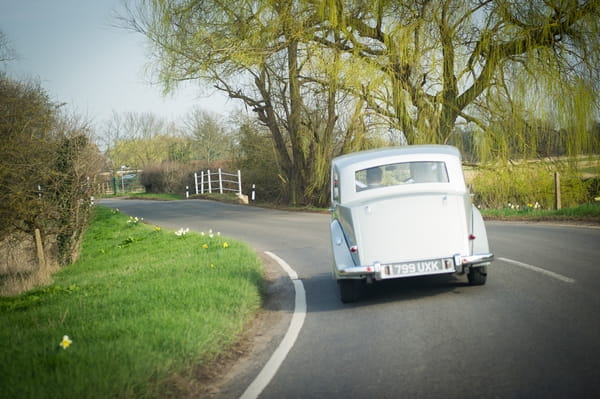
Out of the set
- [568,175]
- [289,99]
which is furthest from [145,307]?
[289,99]

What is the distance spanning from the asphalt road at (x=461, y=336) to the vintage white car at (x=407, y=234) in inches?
15.6

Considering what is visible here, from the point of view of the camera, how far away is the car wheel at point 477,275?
7.65 meters

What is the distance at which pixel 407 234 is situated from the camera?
282 inches

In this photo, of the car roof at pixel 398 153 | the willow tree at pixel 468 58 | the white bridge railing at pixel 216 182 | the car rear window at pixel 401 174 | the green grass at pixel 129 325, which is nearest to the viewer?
the green grass at pixel 129 325

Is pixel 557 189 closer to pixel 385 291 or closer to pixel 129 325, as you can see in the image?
pixel 385 291

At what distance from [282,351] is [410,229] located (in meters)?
2.39

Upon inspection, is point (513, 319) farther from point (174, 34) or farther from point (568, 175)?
point (174, 34)

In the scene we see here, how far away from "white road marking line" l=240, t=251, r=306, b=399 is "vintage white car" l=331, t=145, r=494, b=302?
0.66 m

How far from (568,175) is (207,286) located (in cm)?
1265

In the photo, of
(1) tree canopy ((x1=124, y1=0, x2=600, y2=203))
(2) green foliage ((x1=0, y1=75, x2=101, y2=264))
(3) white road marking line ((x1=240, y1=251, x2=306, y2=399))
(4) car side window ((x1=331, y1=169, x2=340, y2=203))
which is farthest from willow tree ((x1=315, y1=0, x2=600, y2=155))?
(3) white road marking line ((x1=240, y1=251, x2=306, y2=399))

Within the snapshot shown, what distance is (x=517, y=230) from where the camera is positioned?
13680 millimetres

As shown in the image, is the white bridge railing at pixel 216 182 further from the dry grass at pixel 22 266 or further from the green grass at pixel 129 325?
→ the green grass at pixel 129 325

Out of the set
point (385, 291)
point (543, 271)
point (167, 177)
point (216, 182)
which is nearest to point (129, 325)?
point (385, 291)

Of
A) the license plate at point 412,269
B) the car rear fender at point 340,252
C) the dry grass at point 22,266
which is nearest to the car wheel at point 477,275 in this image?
the license plate at point 412,269
